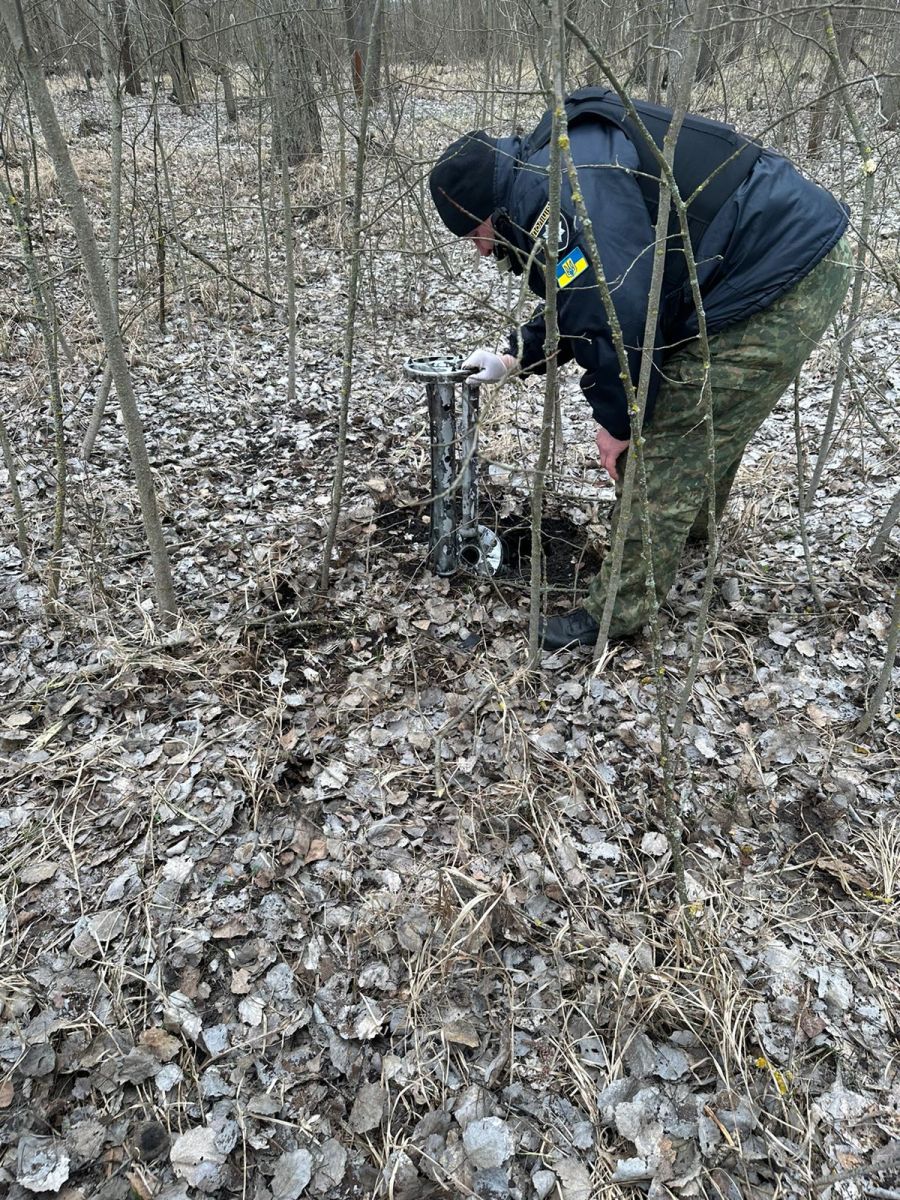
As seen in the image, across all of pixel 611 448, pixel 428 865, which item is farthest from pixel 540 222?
pixel 428 865

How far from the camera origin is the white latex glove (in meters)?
3.04

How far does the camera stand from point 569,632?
3.20 metres

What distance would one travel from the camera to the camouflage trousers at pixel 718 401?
263 centimetres

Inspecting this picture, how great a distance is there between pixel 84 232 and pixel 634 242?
5.82 feet

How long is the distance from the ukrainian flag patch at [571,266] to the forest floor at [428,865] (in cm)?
39

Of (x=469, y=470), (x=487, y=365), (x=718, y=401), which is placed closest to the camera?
(x=718, y=401)

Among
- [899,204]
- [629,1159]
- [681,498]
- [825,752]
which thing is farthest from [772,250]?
[899,204]

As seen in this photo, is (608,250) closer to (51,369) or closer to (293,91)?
(51,369)

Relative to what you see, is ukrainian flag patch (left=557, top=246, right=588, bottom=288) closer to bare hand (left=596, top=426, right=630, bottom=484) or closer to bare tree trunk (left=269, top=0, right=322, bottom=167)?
bare hand (left=596, top=426, right=630, bottom=484)

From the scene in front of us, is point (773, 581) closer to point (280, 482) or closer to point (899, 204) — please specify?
point (280, 482)

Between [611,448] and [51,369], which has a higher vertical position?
[51,369]

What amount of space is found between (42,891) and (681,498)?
2.59 meters

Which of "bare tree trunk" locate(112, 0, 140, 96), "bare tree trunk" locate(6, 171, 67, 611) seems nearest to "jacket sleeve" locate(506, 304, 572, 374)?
"bare tree trunk" locate(6, 171, 67, 611)

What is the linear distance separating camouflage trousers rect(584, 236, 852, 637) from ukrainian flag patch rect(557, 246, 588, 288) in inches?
19.1
